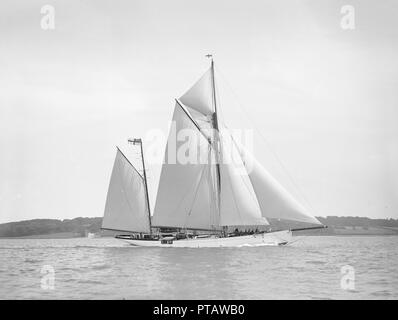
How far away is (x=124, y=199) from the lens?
2297 inches

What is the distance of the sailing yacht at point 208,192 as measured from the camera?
165 ft

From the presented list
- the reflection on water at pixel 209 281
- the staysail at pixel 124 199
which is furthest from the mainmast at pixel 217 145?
the reflection on water at pixel 209 281

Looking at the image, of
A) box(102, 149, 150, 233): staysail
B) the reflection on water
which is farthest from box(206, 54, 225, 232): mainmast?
the reflection on water

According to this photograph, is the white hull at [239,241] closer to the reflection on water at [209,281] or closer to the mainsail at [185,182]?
the mainsail at [185,182]

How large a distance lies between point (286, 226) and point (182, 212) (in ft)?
44.9

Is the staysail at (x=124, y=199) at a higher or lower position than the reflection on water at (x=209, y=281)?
higher

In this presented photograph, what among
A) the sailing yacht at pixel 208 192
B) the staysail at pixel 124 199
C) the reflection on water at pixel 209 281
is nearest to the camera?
the reflection on water at pixel 209 281

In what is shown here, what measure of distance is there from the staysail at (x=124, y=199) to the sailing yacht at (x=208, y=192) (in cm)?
12

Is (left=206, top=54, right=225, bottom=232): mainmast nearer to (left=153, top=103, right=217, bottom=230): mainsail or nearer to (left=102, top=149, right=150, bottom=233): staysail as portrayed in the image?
(left=153, top=103, right=217, bottom=230): mainsail

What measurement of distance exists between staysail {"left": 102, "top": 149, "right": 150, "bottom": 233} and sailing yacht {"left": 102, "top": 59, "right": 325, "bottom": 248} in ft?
0.40

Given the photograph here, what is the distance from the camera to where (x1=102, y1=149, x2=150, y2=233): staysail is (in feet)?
191

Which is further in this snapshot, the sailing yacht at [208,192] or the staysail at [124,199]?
the staysail at [124,199]
